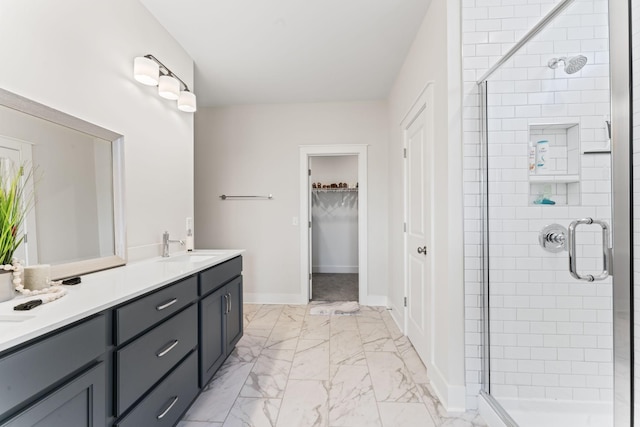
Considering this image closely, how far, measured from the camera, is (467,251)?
1.65 meters

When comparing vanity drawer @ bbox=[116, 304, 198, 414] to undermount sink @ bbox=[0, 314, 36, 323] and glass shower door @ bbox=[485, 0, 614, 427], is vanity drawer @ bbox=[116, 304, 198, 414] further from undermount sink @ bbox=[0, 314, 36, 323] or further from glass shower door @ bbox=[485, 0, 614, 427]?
glass shower door @ bbox=[485, 0, 614, 427]

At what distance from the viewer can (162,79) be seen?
2061 mm

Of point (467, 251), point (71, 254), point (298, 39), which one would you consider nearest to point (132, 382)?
point (71, 254)

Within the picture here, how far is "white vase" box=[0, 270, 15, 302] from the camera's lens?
102cm

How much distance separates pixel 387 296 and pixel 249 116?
116 inches

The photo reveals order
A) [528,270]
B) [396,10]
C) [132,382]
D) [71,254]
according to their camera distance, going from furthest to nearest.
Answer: [396,10]
[528,270]
[71,254]
[132,382]

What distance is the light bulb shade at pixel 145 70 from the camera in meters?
1.83

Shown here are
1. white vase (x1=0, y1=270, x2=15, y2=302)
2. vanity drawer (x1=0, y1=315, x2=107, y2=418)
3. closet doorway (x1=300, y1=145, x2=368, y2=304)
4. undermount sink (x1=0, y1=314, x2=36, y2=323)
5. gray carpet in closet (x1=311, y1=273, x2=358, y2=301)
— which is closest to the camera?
vanity drawer (x1=0, y1=315, x2=107, y2=418)

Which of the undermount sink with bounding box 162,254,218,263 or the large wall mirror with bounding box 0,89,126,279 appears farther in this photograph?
the undermount sink with bounding box 162,254,218,263

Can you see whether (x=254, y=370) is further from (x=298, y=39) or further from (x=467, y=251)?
(x=298, y=39)

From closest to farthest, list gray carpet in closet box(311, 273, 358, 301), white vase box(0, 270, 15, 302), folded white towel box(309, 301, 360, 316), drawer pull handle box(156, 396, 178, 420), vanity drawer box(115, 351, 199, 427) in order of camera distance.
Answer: white vase box(0, 270, 15, 302) → vanity drawer box(115, 351, 199, 427) → drawer pull handle box(156, 396, 178, 420) → folded white towel box(309, 301, 360, 316) → gray carpet in closet box(311, 273, 358, 301)

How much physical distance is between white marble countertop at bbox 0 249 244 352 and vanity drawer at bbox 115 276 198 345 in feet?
0.13

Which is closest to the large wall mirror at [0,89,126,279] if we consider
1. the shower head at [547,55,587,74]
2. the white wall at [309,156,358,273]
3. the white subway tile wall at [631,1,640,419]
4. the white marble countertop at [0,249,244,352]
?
the white marble countertop at [0,249,244,352]

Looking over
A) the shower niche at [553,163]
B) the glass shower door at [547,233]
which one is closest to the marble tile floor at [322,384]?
the glass shower door at [547,233]
